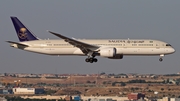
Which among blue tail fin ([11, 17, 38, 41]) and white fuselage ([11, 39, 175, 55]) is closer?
white fuselage ([11, 39, 175, 55])

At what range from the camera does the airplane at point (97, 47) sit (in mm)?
102500

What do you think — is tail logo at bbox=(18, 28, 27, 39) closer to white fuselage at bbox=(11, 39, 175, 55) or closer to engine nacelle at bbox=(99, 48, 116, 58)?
white fuselage at bbox=(11, 39, 175, 55)

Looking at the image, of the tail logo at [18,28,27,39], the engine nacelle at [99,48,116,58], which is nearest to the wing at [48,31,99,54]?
the engine nacelle at [99,48,116,58]

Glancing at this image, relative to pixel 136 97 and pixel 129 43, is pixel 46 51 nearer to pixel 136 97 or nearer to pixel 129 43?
pixel 129 43

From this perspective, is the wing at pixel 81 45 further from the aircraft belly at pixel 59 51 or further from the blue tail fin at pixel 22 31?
the blue tail fin at pixel 22 31

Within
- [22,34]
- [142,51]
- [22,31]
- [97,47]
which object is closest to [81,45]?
[97,47]

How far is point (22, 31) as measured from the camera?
110000 mm

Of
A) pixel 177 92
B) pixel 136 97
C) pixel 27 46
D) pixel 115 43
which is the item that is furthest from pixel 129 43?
pixel 177 92

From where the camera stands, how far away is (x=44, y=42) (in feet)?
348

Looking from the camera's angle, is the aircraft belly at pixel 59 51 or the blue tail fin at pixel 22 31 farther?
the blue tail fin at pixel 22 31

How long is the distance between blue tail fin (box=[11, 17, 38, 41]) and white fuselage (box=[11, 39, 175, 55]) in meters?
2.32

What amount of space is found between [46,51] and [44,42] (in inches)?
58.0

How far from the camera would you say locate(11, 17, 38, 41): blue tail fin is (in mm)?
108631

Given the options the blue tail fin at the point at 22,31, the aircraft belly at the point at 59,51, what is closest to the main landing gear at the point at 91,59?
the aircraft belly at the point at 59,51
